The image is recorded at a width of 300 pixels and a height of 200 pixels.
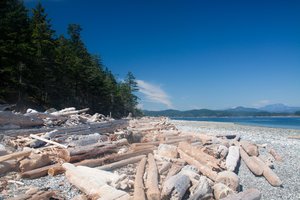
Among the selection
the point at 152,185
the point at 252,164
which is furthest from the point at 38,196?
the point at 252,164

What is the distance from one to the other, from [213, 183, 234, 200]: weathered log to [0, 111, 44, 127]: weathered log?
33.4 feet

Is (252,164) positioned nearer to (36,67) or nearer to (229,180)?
(229,180)

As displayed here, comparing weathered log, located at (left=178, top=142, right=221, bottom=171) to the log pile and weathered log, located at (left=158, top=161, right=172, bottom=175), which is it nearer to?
the log pile

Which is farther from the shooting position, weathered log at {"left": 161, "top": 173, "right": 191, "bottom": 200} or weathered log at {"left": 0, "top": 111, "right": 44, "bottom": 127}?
weathered log at {"left": 0, "top": 111, "right": 44, "bottom": 127}

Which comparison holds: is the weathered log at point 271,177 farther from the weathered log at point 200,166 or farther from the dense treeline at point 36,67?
the dense treeline at point 36,67

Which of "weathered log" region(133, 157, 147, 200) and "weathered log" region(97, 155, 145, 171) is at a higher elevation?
"weathered log" region(97, 155, 145, 171)

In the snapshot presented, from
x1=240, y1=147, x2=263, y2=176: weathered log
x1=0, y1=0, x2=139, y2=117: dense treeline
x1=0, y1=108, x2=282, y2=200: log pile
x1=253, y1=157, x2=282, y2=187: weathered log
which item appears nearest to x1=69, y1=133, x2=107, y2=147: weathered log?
x1=0, y1=108, x2=282, y2=200: log pile

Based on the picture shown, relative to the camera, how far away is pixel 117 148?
10.4 m

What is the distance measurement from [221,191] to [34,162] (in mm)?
5540

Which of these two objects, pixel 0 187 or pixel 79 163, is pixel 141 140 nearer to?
pixel 79 163

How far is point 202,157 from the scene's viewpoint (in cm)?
951

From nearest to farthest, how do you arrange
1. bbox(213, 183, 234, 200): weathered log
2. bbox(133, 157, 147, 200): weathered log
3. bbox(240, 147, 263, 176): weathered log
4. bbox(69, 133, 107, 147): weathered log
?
bbox(133, 157, 147, 200): weathered log < bbox(213, 183, 234, 200): weathered log < bbox(240, 147, 263, 176): weathered log < bbox(69, 133, 107, 147): weathered log

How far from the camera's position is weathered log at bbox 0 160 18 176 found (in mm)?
7042

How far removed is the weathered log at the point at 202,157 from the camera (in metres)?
8.77
